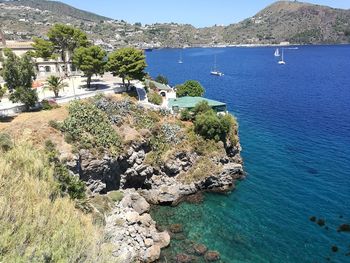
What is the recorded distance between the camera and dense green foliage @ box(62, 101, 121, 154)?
45619mm

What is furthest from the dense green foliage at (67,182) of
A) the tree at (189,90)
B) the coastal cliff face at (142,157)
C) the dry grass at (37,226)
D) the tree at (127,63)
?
the tree at (189,90)

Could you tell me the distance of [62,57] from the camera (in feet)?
255

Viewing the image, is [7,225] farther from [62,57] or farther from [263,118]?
[263,118]

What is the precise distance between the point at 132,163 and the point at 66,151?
32.9ft

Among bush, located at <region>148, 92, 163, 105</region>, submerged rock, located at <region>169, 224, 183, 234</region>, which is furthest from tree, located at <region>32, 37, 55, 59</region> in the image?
submerged rock, located at <region>169, 224, 183, 234</region>

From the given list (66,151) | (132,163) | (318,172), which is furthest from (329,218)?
(66,151)

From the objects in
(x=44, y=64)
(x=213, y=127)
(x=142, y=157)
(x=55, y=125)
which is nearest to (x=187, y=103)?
(x=213, y=127)

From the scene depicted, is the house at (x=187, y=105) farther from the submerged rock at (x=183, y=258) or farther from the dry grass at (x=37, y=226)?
the dry grass at (x=37, y=226)

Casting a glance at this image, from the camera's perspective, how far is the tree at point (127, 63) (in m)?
61.5

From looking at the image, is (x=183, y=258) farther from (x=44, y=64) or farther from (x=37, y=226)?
(x=44, y=64)

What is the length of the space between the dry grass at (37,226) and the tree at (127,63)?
128ft

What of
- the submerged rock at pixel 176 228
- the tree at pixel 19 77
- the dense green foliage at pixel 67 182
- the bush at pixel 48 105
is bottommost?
the submerged rock at pixel 176 228

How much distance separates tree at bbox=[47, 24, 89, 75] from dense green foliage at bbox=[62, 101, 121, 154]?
2660 centimetres

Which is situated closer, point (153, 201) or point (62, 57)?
point (153, 201)
